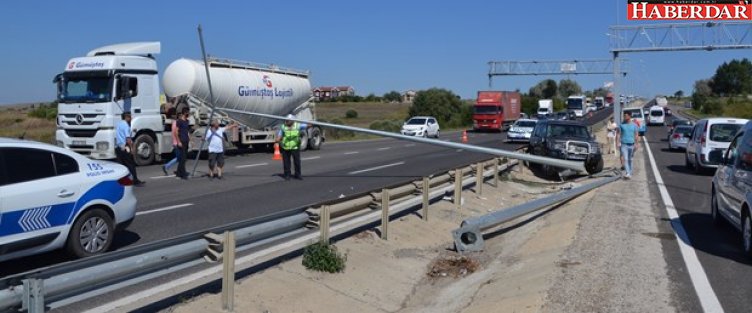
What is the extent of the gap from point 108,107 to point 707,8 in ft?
116

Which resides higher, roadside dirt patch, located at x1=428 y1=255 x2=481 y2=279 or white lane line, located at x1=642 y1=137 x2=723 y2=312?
white lane line, located at x1=642 y1=137 x2=723 y2=312

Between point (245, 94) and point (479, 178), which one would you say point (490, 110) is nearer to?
point (245, 94)

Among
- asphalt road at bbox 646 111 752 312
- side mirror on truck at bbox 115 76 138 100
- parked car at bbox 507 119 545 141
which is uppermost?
side mirror on truck at bbox 115 76 138 100

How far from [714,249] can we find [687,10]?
3703 centimetres

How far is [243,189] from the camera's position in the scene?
16312mm

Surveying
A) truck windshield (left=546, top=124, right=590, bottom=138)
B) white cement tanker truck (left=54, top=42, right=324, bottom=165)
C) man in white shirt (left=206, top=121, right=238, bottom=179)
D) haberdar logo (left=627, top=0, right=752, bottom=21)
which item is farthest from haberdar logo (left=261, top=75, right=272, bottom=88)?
haberdar logo (left=627, top=0, right=752, bottom=21)

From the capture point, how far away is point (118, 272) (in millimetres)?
5473

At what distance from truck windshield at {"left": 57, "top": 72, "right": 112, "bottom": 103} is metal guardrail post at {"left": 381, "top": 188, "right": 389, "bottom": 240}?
13334 millimetres

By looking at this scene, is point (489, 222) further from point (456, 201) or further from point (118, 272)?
point (118, 272)

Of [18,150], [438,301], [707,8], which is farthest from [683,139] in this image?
[18,150]

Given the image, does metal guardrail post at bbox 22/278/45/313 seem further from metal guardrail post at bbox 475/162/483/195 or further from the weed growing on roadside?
metal guardrail post at bbox 475/162/483/195

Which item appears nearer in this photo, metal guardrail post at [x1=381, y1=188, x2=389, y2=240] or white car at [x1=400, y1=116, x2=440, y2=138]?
metal guardrail post at [x1=381, y1=188, x2=389, y2=240]

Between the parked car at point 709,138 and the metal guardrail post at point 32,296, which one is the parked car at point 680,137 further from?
the metal guardrail post at point 32,296

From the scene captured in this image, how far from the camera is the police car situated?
749 centimetres
